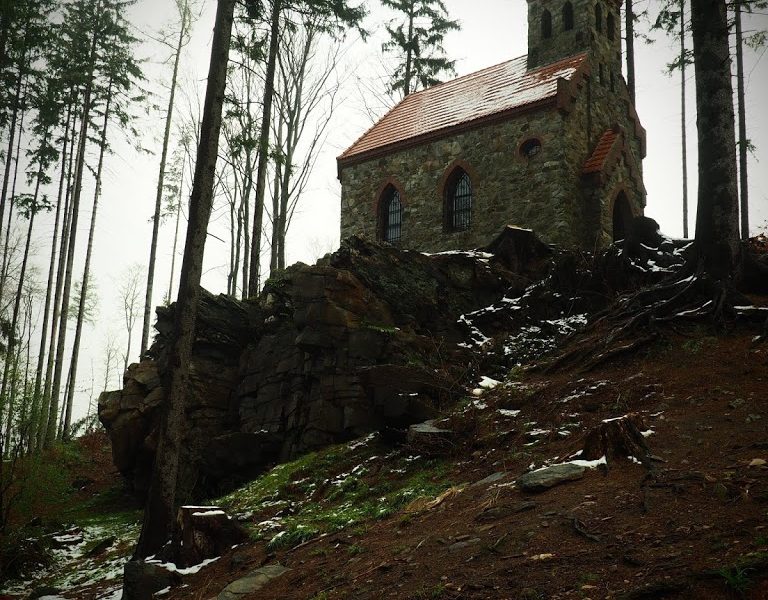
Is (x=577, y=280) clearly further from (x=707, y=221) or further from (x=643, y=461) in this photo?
(x=643, y=461)

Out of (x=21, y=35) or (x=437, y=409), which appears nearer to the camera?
(x=437, y=409)

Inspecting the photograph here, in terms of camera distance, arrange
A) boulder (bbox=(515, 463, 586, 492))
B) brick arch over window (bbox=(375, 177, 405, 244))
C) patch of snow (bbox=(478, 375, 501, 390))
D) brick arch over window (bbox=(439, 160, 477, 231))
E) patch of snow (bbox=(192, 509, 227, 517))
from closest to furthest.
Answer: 1. boulder (bbox=(515, 463, 586, 492))
2. patch of snow (bbox=(192, 509, 227, 517))
3. patch of snow (bbox=(478, 375, 501, 390))
4. brick arch over window (bbox=(439, 160, 477, 231))
5. brick arch over window (bbox=(375, 177, 405, 244))

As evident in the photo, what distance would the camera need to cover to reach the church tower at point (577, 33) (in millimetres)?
19297

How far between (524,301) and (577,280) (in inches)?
50.3

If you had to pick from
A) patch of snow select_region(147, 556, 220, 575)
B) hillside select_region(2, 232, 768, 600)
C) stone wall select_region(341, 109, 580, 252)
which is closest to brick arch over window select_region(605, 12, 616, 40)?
stone wall select_region(341, 109, 580, 252)

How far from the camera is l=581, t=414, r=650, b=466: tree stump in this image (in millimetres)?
5344

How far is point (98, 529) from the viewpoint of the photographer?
12.1 metres

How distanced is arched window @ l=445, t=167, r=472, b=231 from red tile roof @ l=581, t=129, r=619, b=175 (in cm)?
369

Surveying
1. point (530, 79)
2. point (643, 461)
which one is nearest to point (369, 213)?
point (530, 79)

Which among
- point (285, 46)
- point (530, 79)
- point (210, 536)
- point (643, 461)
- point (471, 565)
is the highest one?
point (285, 46)

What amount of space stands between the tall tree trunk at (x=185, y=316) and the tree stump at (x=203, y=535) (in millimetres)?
981

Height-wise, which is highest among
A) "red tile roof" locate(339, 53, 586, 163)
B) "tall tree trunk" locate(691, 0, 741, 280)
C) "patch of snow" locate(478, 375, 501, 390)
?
"red tile roof" locate(339, 53, 586, 163)

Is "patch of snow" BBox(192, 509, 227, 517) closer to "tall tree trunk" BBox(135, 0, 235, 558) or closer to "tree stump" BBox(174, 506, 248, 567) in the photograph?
"tree stump" BBox(174, 506, 248, 567)

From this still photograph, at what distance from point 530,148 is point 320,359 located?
1054 cm
